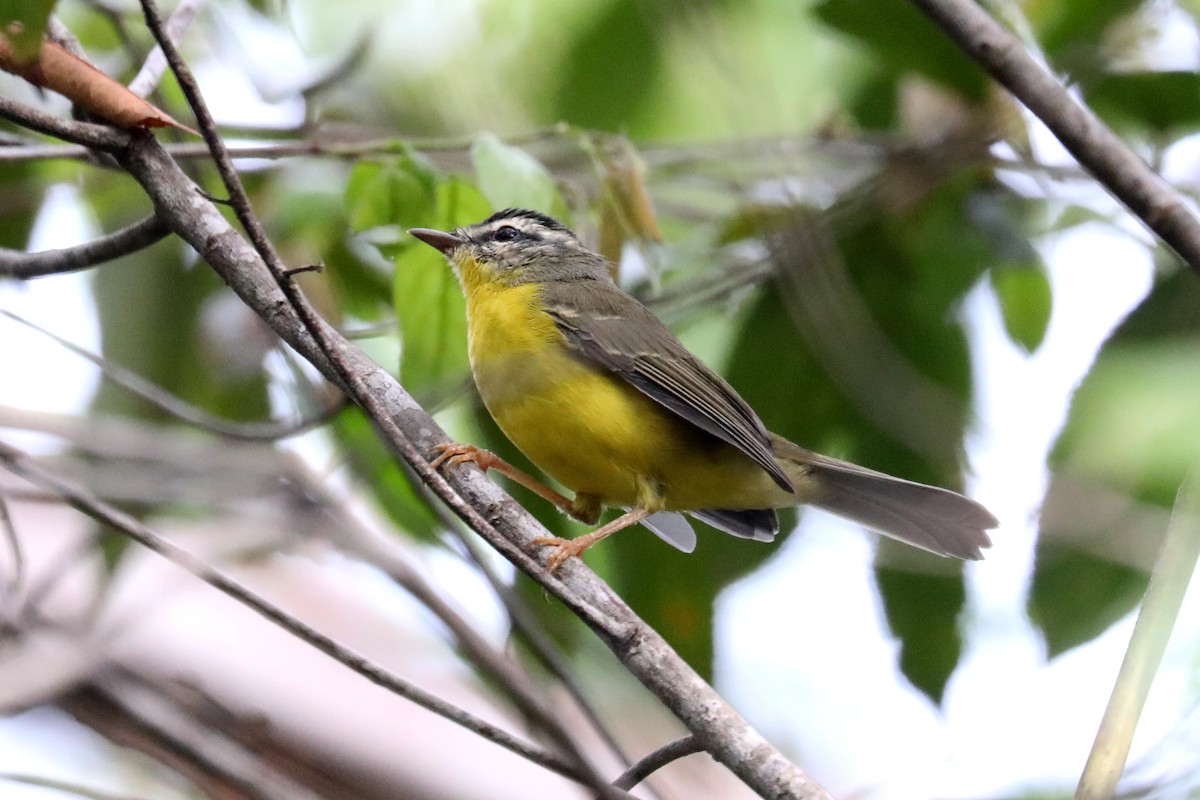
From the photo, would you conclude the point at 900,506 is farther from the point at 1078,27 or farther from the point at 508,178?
the point at 508,178

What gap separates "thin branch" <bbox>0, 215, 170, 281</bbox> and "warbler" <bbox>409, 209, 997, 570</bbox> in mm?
817

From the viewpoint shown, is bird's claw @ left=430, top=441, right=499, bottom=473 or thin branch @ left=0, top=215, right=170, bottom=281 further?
bird's claw @ left=430, top=441, right=499, bottom=473

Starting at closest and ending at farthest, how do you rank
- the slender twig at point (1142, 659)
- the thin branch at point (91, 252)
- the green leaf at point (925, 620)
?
the slender twig at point (1142, 659), the thin branch at point (91, 252), the green leaf at point (925, 620)

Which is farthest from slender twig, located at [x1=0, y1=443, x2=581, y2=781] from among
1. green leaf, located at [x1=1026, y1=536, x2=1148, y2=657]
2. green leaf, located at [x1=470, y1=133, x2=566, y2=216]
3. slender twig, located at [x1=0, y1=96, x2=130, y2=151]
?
green leaf, located at [x1=1026, y1=536, x2=1148, y2=657]

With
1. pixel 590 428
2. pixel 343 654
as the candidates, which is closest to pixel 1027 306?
pixel 590 428

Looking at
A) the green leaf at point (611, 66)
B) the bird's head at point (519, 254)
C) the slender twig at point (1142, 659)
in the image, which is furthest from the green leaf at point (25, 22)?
the slender twig at point (1142, 659)

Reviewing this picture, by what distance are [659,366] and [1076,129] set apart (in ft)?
Result: 4.73

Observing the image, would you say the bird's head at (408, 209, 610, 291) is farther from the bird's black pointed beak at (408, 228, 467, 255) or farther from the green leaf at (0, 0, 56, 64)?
the green leaf at (0, 0, 56, 64)

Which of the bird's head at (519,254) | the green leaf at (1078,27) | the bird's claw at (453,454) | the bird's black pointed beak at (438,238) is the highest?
the bird's head at (519,254)

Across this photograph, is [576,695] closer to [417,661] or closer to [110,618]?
[110,618]

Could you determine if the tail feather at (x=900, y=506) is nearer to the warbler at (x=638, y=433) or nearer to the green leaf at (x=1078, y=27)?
the warbler at (x=638, y=433)

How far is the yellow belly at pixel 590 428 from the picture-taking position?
3.13 metres

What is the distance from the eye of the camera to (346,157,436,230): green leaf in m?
2.70

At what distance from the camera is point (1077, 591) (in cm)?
261
